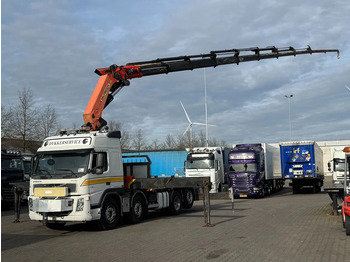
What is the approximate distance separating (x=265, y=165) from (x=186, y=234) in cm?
1647

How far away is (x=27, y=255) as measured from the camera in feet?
29.2

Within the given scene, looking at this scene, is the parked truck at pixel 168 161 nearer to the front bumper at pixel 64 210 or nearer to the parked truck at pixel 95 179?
the parked truck at pixel 95 179

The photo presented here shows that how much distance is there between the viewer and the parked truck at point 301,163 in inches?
1042

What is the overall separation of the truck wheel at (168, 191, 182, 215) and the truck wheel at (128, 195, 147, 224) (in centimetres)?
190

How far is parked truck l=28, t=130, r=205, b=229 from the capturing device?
37.7 ft

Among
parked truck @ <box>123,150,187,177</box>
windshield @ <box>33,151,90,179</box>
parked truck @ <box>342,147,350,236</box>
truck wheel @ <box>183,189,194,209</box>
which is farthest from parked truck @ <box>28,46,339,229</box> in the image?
parked truck @ <box>123,150,187,177</box>

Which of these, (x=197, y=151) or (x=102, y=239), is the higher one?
(x=197, y=151)

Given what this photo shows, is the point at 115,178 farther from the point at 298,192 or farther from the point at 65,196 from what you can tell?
the point at 298,192

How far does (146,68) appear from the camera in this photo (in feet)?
53.0

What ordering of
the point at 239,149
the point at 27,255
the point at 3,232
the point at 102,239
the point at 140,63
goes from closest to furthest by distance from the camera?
the point at 27,255 → the point at 102,239 → the point at 3,232 → the point at 140,63 → the point at 239,149

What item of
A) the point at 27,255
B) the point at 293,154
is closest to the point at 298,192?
the point at 293,154

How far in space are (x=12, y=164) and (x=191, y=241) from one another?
15076mm

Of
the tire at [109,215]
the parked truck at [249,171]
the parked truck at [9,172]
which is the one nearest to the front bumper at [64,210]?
the tire at [109,215]

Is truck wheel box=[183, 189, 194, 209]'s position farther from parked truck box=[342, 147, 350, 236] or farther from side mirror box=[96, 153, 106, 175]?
parked truck box=[342, 147, 350, 236]
